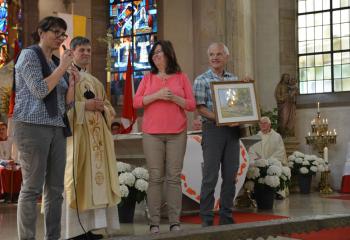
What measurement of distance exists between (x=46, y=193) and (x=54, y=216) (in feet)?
0.57

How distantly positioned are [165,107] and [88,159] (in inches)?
32.2

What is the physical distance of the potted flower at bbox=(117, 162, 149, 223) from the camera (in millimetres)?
6629

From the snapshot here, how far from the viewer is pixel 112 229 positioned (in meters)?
5.31

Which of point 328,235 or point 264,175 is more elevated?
point 264,175

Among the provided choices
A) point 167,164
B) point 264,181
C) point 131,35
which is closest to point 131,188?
point 167,164

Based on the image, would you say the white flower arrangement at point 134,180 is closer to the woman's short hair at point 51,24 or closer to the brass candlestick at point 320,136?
the woman's short hair at point 51,24

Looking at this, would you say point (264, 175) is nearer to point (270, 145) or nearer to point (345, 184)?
point (270, 145)

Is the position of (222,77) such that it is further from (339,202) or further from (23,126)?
(339,202)

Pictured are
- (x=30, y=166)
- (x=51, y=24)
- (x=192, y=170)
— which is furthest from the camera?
(x=192, y=170)

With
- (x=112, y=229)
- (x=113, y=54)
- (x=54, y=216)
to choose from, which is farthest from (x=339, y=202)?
(x=113, y=54)

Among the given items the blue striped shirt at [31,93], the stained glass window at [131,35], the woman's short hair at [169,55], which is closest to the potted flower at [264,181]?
the woman's short hair at [169,55]

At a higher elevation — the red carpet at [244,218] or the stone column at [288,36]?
the stone column at [288,36]

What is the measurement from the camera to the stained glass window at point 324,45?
14.6 m

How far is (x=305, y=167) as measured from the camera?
11305mm
